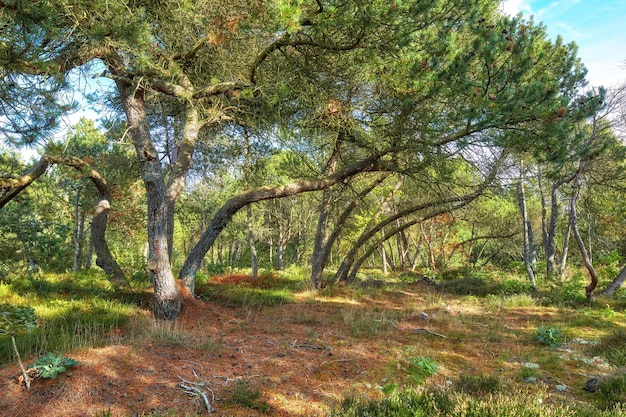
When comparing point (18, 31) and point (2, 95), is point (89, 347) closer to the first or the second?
point (2, 95)

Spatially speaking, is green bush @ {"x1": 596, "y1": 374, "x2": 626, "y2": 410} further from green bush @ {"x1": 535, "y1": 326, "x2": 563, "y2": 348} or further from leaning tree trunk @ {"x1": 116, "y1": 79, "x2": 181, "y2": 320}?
leaning tree trunk @ {"x1": 116, "y1": 79, "x2": 181, "y2": 320}

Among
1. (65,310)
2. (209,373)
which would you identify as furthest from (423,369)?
(65,310)

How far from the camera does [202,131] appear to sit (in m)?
9.58

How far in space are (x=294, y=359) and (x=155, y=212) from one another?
3845 millimetres

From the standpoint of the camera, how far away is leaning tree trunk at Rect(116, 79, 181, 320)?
677 cm

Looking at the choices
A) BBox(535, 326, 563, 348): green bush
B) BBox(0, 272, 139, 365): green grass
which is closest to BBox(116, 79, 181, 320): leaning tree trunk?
BBox(0, 272, 139, 365): green grass

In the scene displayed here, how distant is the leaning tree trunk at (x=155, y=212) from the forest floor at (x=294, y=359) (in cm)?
36

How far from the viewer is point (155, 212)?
689cm

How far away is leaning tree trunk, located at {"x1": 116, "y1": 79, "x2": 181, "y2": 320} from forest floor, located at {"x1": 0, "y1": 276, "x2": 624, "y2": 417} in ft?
1.18

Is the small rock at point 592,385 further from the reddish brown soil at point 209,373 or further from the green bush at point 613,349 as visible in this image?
the reddish brown soil at point 209,373

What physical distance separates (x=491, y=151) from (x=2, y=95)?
793 cm

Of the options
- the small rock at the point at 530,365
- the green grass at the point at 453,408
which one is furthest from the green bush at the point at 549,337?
the green grass at the point at 453,408

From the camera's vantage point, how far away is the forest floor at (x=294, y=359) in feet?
12.2

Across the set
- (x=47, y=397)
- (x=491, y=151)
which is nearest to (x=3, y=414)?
(x=47, y=397)
